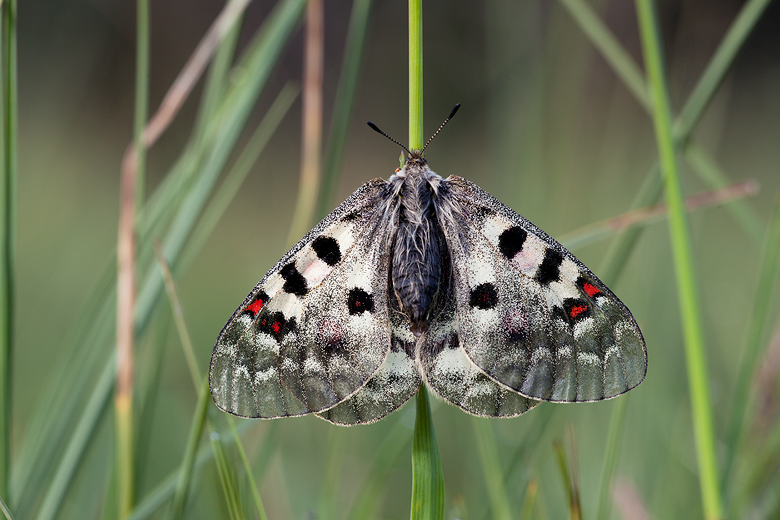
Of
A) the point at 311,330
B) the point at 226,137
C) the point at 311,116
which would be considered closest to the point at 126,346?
the point at 311,330

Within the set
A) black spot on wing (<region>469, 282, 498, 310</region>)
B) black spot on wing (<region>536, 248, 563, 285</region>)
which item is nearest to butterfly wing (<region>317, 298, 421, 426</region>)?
black spot on wing (<region>469, 282, 498, 310</region>)

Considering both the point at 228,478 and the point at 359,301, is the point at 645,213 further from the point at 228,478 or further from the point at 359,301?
the point at 228,478

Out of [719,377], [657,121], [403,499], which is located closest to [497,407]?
[657,121]

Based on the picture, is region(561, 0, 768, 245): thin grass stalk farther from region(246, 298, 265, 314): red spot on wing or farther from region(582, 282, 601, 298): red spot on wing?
region(246, 298, 265, 314): red spot on wing

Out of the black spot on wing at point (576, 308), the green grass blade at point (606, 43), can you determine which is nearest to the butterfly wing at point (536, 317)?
the black spot on wing at point (576, 308)

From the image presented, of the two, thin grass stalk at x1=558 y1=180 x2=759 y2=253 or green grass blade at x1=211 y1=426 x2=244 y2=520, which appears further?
thin grass stalk at x1=558 y1=180 x2=759 y2=253

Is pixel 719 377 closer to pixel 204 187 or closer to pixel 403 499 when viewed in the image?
pixel 403 499
